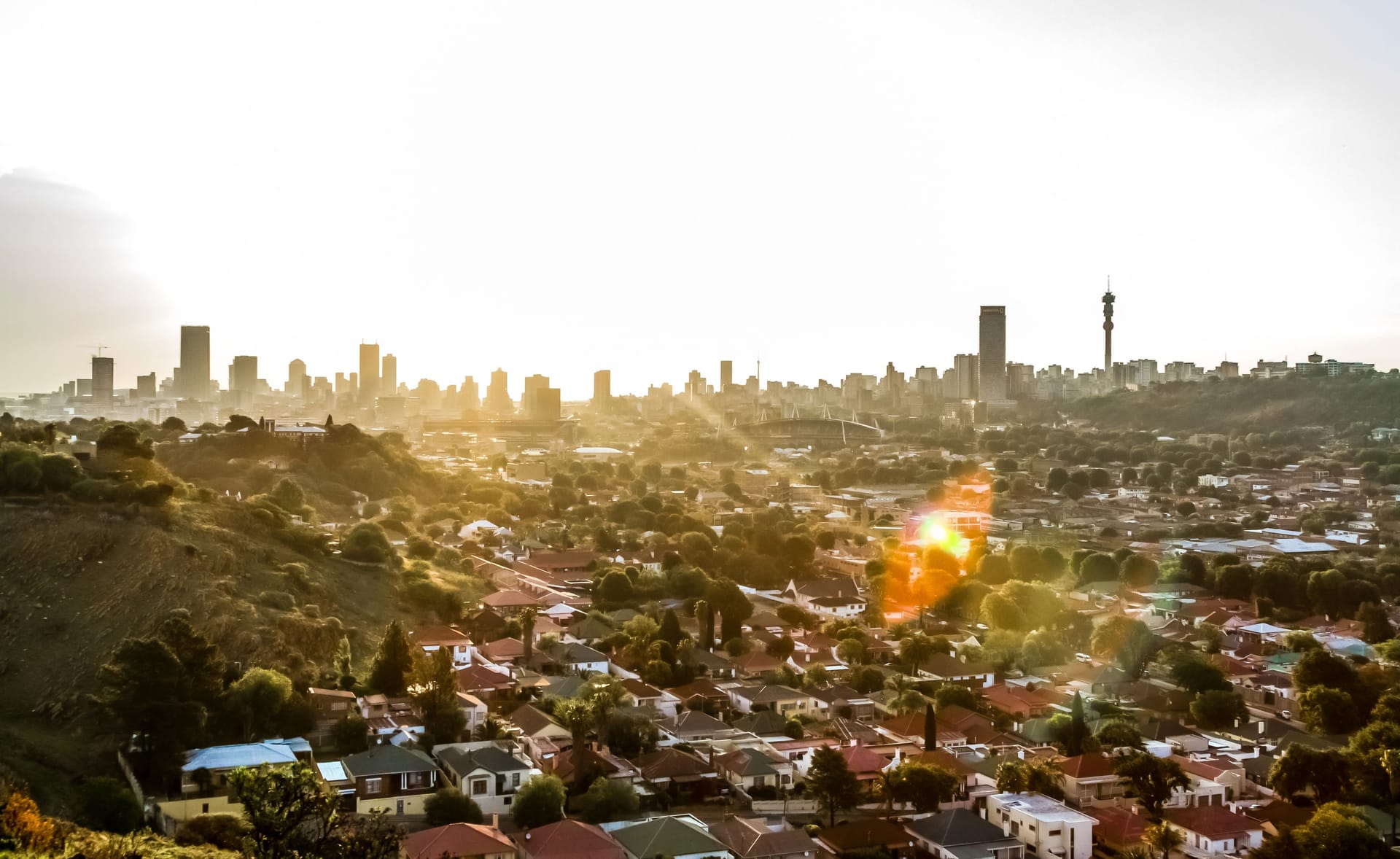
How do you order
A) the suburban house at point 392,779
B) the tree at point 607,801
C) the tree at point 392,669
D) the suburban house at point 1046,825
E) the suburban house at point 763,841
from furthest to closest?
the tree at point 392,669, the tree at point 607,801, the suburban house at point 392,779, the suburban house at point 1046,825, the suburban house at point 763,841

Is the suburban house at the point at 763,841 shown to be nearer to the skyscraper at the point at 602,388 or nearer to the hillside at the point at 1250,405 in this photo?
the hillside at the point at 1250,405

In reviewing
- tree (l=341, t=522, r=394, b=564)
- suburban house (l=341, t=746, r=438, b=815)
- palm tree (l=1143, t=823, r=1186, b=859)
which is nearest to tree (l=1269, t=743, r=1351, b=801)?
palm tree (l=1143, t=823, r=1186, b=859)

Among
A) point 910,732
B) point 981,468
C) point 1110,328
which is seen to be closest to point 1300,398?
point 1110,328

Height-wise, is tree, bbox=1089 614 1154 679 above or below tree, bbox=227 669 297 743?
below

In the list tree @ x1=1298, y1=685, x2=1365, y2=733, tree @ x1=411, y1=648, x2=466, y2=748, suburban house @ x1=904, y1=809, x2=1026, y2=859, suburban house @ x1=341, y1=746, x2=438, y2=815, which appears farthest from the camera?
tree @ x1=1298, y1=685, x2=1365, y2=733

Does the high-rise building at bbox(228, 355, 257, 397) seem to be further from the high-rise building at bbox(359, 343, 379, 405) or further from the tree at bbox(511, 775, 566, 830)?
the tree at bbox(511, 775, 566, 830)

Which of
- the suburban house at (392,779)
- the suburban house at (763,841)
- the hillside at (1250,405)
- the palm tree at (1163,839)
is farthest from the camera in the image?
the hillside at (1250,405)

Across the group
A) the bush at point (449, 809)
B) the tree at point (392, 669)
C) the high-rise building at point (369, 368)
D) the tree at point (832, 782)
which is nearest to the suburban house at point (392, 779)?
the bush at point (449, 809)

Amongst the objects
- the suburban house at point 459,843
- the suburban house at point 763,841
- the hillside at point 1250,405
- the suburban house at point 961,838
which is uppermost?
the hillside at point 1250,405
